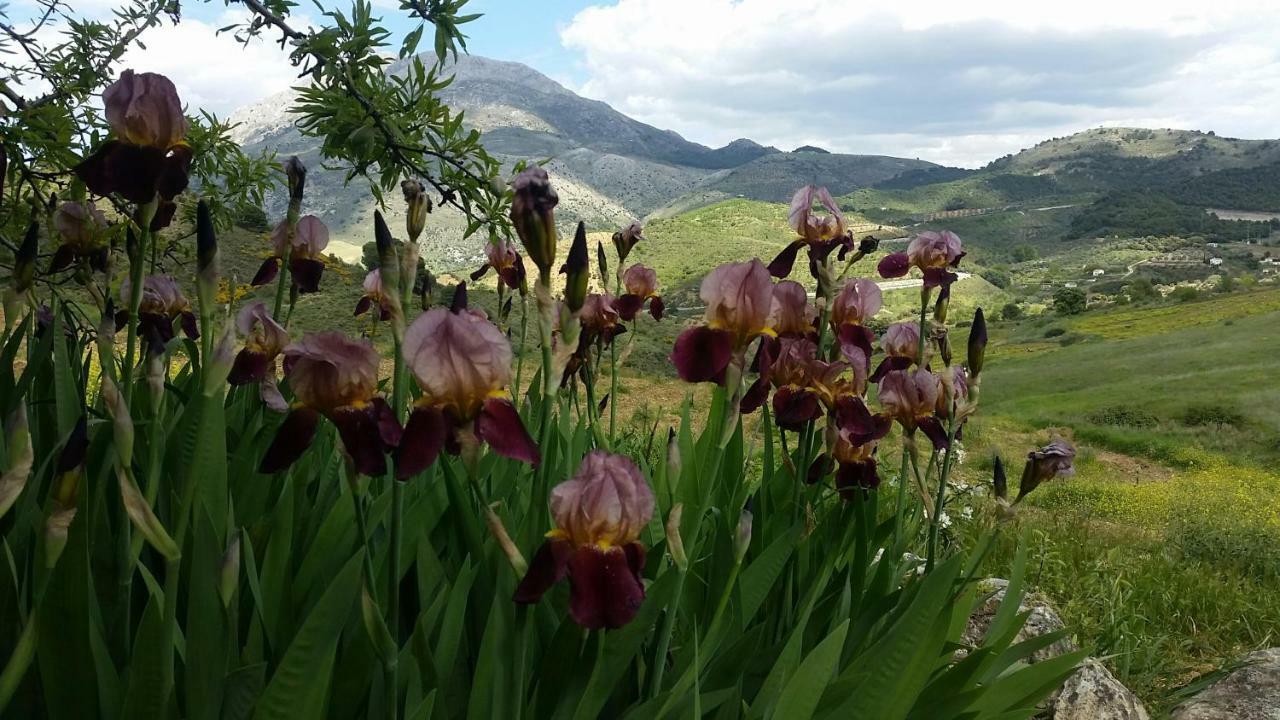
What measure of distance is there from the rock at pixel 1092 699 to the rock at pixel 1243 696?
1.81 ft

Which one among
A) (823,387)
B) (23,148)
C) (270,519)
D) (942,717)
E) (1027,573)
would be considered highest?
(23,148)

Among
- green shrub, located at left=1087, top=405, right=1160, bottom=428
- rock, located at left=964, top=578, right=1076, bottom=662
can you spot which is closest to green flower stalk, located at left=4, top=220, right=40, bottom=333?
rock, located at left=964, top=578, right=1076, bottom=662

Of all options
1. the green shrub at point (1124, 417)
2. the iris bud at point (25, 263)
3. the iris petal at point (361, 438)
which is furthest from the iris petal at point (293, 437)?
the green shrub at point (1124, 417)

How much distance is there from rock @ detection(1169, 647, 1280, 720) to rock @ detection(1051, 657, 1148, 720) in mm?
551

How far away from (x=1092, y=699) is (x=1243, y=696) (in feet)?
3.73

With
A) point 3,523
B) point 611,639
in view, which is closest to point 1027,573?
point 611,639

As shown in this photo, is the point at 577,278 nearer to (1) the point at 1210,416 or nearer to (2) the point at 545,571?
(2) the point at 545,571

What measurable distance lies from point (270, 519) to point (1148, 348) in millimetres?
57618

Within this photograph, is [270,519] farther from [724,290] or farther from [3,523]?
[724,290]

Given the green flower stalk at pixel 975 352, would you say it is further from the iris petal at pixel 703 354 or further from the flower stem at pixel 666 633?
the flower stem at pixel 666 633

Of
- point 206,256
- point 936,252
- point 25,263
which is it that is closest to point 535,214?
point 206,256

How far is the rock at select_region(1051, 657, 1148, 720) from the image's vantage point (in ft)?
11.1

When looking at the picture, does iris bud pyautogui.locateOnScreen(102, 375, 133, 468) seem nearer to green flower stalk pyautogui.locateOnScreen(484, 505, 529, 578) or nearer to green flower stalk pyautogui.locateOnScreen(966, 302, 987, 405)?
green flower stalk pyautogui.locateOnScreen(484, 505, 529, 578)

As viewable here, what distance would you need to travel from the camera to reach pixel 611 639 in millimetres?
1909
